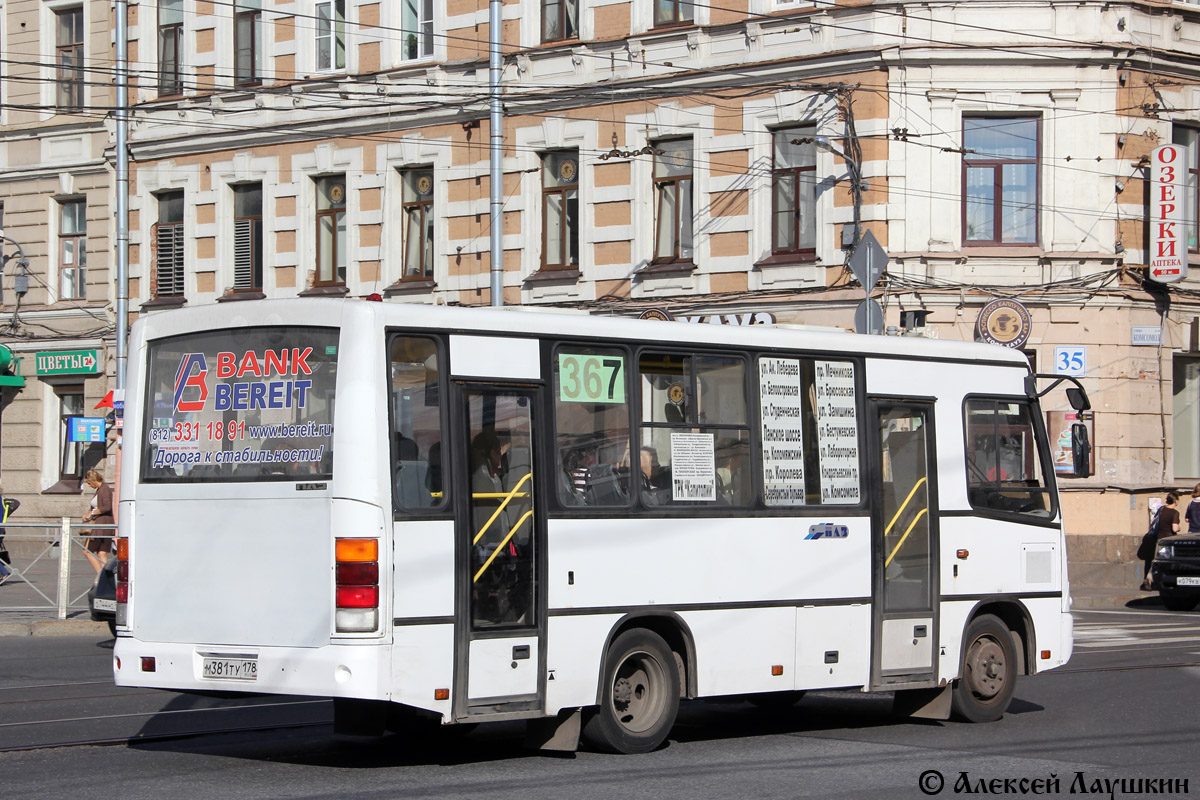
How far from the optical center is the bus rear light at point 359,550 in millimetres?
9258

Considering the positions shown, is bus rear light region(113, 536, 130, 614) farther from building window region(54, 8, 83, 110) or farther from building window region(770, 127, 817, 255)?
building window region(54, 8, 83, 110)

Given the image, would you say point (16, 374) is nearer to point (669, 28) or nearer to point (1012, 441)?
point (669, 28)

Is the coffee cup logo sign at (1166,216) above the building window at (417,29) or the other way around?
the other way around

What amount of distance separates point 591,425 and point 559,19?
845 inches

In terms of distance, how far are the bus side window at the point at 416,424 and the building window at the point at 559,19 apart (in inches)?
857

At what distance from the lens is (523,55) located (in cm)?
3095

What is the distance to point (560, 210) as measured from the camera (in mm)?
30906

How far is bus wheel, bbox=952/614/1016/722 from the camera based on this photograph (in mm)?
12711

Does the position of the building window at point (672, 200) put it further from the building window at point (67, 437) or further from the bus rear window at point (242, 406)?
the bus rear window at point (242, 406)

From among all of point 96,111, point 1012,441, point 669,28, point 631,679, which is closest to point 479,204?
point 669,28

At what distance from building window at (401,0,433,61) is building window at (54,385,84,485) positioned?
1086cm

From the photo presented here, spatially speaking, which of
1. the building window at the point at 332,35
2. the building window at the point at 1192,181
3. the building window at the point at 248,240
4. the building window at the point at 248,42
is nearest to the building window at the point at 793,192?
the building window at the point at 1192,181

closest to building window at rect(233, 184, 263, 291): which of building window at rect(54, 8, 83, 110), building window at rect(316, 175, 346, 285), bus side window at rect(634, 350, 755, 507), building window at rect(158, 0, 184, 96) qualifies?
building window at rect(316, 175, 346, 285)

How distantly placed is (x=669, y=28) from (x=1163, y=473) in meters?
11.3
